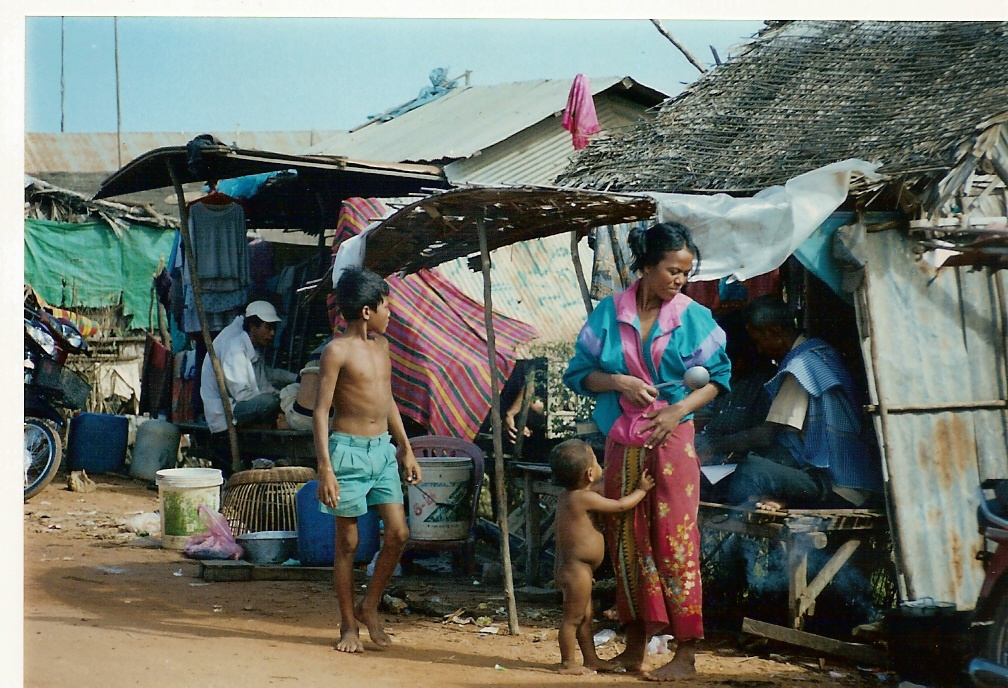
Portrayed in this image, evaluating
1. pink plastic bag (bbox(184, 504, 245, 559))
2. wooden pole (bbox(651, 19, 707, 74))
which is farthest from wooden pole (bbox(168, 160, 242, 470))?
wooden pole (bbox(651, 19, 707, 74))

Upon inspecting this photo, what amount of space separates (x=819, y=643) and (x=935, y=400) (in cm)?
135

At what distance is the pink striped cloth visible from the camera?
780 centimetres

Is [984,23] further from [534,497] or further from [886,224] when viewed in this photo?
[534,497]

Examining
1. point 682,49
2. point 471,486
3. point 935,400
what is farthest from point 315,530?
point 682,49

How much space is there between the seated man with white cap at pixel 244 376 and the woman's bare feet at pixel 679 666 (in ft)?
15.7

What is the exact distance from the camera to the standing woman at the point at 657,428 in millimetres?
4566

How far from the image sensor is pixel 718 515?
5.47 meters

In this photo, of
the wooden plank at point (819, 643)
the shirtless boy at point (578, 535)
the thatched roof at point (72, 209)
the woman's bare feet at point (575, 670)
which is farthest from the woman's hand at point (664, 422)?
the thatched roof at point (72, 209)

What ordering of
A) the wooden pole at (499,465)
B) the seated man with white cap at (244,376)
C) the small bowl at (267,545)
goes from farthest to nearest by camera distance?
the seated man with white cap at (244,376) → the small bowl at (267,545) → the wooden pole at (499,465)

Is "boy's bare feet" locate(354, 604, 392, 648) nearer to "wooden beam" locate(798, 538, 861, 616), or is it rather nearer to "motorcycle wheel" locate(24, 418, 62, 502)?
"wooden beam" locate(798, 538, 861, 616)

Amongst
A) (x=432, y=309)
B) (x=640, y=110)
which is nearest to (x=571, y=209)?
(x=432, y=309)

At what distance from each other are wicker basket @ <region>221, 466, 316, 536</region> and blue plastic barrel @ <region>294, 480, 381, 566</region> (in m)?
0.52

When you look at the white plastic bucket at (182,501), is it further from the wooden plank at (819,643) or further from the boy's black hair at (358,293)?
the wooden plank at (819,643)

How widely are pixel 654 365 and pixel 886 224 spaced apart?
164cm
